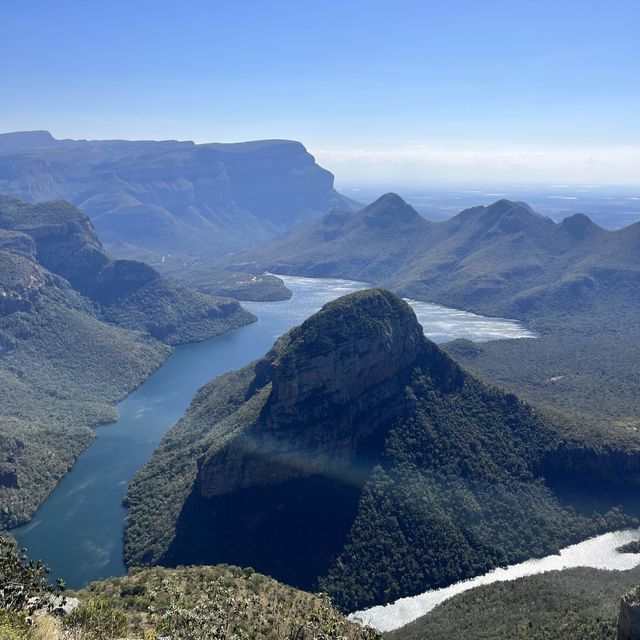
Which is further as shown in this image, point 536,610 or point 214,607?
point 536,610

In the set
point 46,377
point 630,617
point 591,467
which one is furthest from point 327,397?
point 46,377

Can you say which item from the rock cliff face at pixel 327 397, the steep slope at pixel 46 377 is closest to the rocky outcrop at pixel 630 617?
the rock cliff face at pixel 327 397

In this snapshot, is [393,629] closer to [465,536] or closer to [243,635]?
[465,536]

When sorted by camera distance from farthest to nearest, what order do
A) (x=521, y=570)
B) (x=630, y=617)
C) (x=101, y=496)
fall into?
(x=101, y=496) → (x=521, y=570) → (x=630, y=617)

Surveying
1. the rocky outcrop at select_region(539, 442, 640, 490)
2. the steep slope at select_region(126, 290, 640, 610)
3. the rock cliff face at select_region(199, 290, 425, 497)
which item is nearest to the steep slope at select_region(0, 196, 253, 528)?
the steep slope at select_region(126, 290, 640, 610)

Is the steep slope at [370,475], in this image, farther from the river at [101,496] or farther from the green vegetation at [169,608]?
the green vegetation at [169,608]

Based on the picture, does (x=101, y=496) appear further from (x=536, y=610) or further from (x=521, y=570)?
(x=536, y=610)

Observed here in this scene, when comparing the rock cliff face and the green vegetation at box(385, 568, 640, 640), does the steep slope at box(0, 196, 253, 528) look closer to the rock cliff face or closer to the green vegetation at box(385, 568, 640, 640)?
the rock cliff face
